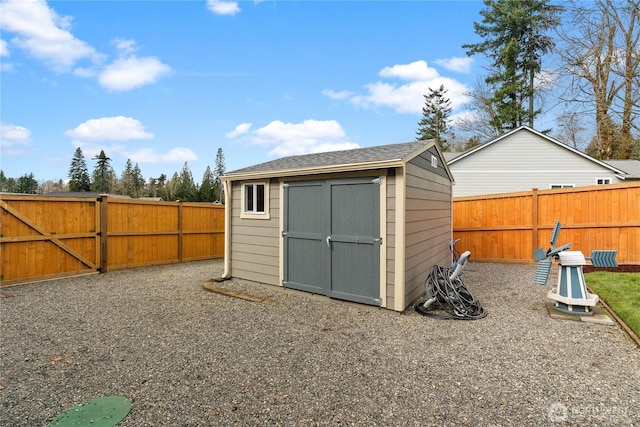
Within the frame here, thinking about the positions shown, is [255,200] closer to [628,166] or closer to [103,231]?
[103,231]

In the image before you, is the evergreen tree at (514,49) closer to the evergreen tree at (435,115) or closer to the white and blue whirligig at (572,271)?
the evergreen tree at (435,115)

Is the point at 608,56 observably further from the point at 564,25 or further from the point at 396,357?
the point at 396,357

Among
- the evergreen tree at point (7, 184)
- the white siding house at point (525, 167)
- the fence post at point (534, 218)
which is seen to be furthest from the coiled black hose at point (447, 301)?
the evergreen tree at point (7, 184)

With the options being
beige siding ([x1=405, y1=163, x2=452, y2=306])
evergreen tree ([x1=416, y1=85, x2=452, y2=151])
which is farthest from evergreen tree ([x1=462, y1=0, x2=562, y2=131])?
beige siding ([x1=405, y1=163, x2=452, y2=306])

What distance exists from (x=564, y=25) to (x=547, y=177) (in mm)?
7198

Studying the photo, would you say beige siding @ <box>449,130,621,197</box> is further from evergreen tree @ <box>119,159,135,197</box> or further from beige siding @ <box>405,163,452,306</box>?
evergreen tree @ <box>119,159,135,197</box>

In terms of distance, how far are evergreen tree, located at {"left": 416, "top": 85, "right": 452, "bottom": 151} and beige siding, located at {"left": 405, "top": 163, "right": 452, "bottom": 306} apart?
2612 cm

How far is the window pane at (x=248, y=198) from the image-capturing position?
6.43 meters

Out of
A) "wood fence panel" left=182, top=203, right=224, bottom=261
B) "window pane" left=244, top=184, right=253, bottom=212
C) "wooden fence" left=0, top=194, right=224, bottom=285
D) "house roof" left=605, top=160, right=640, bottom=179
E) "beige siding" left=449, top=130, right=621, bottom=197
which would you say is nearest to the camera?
"wooden fence" left=0, top=194, right=224, bottom=285

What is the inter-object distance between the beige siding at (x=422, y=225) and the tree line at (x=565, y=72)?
470 inches

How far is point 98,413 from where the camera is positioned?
231cm

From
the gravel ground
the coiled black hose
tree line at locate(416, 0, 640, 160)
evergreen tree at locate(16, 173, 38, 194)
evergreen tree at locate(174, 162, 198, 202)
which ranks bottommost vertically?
the gravel ground

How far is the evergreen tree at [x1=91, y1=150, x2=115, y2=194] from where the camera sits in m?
41.4

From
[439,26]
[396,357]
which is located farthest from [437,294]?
[439,26]
